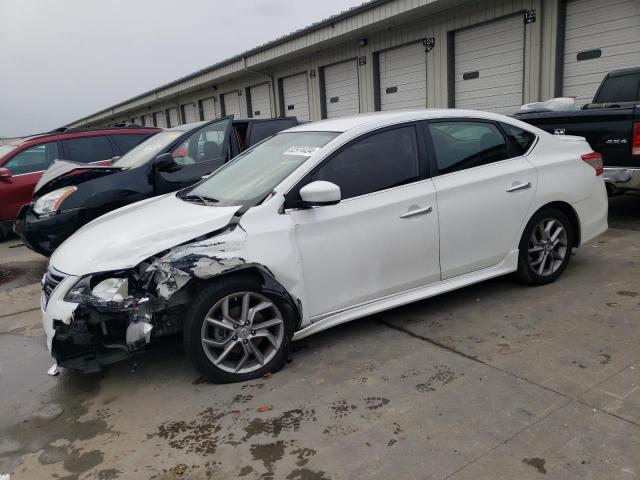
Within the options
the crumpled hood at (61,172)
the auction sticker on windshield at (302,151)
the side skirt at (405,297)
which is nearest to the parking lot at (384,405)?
the side skirt at (405,297)

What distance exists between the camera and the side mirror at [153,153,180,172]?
6149mm

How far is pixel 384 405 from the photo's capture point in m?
2.98

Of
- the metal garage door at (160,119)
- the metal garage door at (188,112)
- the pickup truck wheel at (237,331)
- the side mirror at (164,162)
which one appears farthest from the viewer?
the metal garage door at (160,119)

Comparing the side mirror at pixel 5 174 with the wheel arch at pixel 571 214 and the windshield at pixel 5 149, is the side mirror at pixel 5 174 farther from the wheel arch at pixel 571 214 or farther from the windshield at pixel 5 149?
the wheel arch at pixel 571 214

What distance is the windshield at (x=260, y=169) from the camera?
3705 mm

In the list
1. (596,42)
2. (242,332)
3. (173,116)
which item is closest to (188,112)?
(173,116)

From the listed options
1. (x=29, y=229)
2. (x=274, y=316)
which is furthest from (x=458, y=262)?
(x=29, y=229)

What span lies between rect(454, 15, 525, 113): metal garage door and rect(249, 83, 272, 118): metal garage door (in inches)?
341

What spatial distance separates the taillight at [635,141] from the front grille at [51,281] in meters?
5.94

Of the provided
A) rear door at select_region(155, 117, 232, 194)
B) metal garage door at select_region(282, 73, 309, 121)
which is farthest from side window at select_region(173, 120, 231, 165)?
metal garage door at select_region(282, 73, 309, 121)

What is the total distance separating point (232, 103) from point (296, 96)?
5.11 metres

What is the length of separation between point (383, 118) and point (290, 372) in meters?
2.03

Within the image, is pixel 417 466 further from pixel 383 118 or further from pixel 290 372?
pixel 383 118

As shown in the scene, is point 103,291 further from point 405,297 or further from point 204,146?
point 204,146
